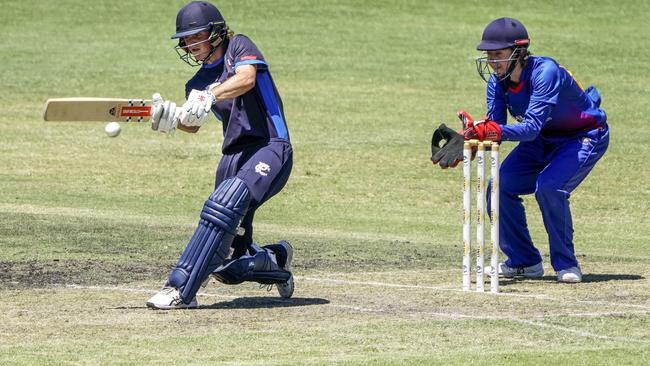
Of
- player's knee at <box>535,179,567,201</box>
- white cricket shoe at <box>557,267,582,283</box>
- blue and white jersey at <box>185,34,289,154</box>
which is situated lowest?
white cricket shoe at <box>557,267,582,283</box>

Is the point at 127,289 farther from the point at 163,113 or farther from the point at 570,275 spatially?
the point at 570,275

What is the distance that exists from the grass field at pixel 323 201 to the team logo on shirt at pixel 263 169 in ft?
2.82

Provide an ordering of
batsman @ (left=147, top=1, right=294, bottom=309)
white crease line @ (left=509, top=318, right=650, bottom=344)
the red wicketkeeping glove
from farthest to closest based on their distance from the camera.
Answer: the red wicketkeeping glove < batsman @ (left=147, top=1, right=294, bottom=309) < white crease line @ (left=509, top=318, right=650, bottom=344)

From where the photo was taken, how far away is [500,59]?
10.1m

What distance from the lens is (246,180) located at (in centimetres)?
895

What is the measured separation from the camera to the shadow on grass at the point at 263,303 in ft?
30.3

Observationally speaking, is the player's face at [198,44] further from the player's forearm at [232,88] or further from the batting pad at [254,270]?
the batting pad at [254,270]

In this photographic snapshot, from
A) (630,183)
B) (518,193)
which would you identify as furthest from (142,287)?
(630,183)

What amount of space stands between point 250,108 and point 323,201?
783 cm

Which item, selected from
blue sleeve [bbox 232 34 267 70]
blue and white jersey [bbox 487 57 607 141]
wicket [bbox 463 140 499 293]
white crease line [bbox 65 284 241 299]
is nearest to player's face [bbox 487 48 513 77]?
blue and white jersey [bbox 487 57 607 141]

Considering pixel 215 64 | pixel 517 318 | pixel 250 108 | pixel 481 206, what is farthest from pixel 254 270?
pixel 517 318

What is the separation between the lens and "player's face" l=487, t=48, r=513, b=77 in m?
10.1

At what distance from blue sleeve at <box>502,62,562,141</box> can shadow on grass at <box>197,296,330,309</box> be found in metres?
1.79

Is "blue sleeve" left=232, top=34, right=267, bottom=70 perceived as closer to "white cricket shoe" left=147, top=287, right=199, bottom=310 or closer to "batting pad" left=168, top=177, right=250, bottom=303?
"batting pad" left=168, top=177, right=250, bottom=303
